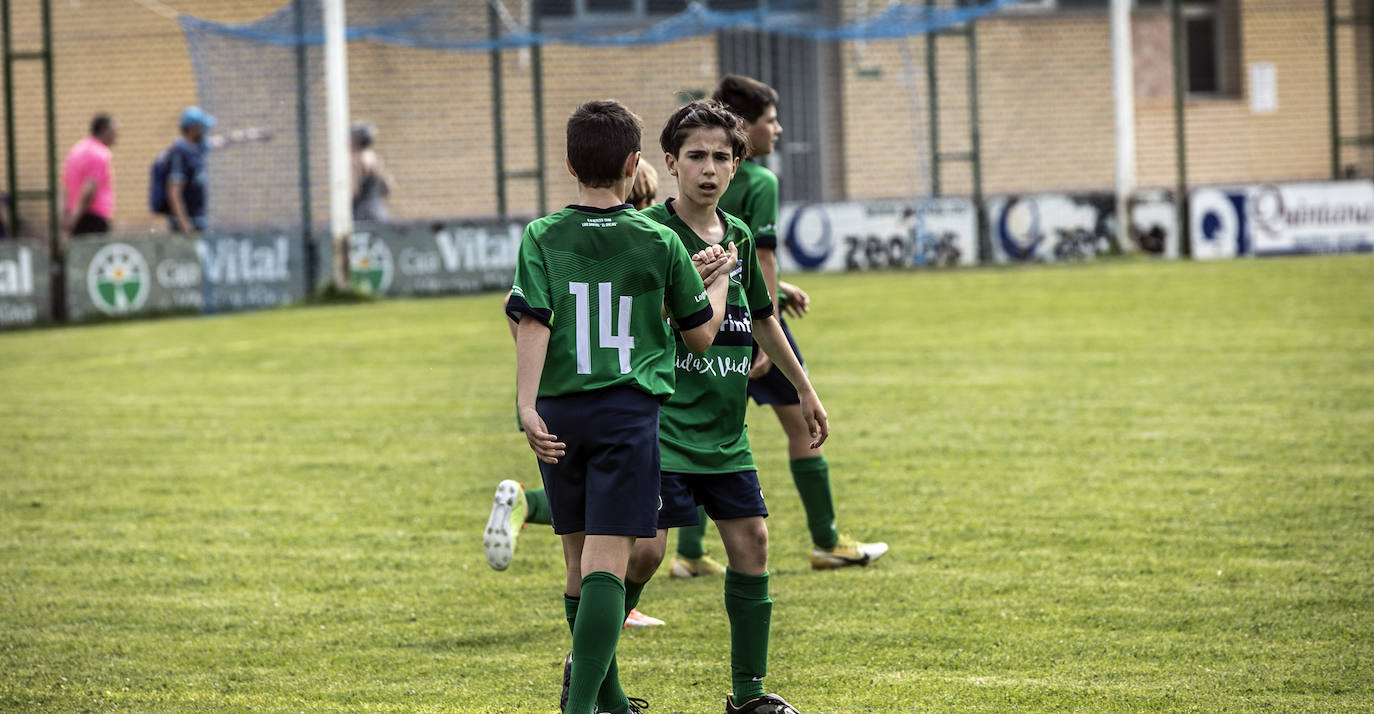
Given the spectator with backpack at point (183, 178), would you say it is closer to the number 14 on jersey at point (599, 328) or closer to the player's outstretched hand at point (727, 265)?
the player's outstretched hand at point (727, 265)

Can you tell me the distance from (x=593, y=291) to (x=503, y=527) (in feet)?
5.07

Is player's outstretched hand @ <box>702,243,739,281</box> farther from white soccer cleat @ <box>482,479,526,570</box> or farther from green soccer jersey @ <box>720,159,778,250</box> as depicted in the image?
green soccer jersey @ <box>720,159,778,250</box>

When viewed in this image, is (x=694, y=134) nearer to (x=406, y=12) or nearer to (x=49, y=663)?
(x=49, y=663)

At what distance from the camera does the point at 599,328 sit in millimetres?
3701

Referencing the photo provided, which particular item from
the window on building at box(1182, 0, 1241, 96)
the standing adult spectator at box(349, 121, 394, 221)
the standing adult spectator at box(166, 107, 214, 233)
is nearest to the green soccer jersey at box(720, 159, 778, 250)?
the standing adult spectator at box(166, 107, 214, 233)

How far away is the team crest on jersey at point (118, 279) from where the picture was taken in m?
15.8

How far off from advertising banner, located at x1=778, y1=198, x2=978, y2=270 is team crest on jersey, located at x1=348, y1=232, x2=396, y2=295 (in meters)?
4.55

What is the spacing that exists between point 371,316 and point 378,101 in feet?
16.0

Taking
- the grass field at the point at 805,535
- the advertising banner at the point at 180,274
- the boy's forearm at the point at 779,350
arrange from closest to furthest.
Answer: the boy's forearm at the point at 779,350
the grass field at the point at 805,535
the advertising banner at the point at 180,274

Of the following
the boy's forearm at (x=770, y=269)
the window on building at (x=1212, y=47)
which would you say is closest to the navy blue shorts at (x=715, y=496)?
the boy's forearm at (x=770, y=269)

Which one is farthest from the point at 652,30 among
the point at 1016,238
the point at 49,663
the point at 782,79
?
the point at 49,663

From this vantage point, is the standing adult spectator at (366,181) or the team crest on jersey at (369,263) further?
the standing adult spectator at (366,181)

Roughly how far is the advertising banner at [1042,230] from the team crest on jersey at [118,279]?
9544mm

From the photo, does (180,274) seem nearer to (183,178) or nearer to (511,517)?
(183,178)
